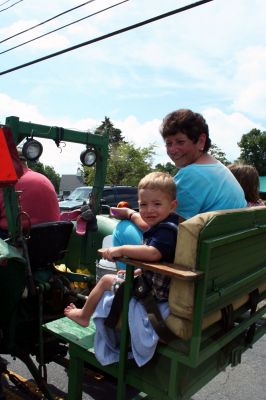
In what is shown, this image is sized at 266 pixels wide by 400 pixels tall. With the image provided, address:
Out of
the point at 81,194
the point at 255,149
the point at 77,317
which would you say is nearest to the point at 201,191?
the point at 77,317

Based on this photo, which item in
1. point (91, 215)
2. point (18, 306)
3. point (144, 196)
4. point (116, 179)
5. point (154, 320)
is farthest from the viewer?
point (116, 179)

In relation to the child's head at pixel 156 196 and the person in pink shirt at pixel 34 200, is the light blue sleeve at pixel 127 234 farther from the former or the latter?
the person in pink shirt at pixel 34 200

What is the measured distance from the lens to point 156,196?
6.73 ft

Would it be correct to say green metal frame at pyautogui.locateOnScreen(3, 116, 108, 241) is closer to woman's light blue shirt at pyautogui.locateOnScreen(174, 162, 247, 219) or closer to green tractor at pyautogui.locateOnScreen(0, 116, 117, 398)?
green tractor at pyautogui.locateOnScreen(0, 116, 117, 398)

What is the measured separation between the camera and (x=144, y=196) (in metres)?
2.07

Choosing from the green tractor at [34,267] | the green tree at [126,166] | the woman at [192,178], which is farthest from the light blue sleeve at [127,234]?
the green tree at [126,166]

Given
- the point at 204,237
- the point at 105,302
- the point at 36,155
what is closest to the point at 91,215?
the point at 36,155

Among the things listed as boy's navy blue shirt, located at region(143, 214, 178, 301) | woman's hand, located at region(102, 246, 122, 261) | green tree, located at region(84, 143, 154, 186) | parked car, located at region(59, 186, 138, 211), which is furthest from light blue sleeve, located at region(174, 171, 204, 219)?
green tree, located at region(84, 143, 154, 186)

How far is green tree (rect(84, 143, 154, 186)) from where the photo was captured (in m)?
32.1

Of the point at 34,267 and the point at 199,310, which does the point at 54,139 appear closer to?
the point at 34,267

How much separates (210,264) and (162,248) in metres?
0.27

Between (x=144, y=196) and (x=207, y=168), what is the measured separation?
479 millimetres

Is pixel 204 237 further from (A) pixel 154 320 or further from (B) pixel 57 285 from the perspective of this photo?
(B) pixel 57 285

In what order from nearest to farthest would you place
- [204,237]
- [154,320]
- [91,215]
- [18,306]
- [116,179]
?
[204,237]
[154,320]
[18,306]
[91,215]
[116,179]
